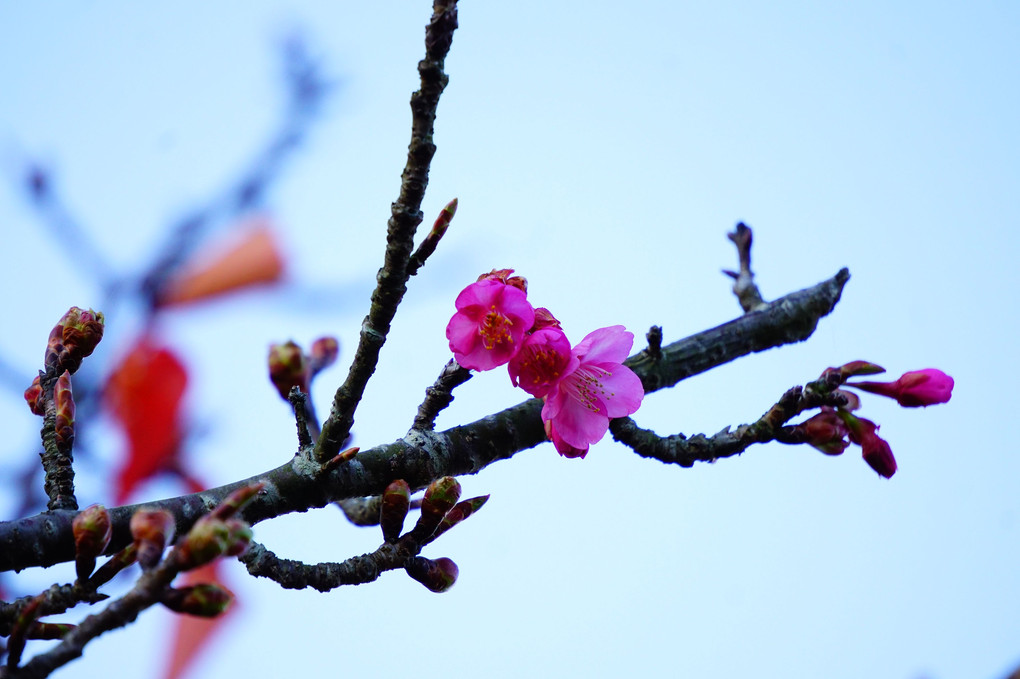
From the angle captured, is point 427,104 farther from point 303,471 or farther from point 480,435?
point 480,435

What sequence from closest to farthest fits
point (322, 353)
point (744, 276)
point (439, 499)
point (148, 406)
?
point (439, 499)
point (322, 353)
point (744, 276)
point (148, 406)

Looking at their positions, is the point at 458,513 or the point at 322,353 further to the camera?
the point at 322,353

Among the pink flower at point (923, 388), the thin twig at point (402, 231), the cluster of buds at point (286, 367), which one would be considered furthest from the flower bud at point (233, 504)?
the pink flower at point (923, 388)

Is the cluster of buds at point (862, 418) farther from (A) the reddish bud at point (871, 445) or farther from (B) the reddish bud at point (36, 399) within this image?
(B) the reddish bud at point (36, 399)

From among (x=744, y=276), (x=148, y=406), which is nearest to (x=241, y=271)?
(x=148, y=406)

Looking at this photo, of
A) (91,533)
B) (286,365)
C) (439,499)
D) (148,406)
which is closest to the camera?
(91,533)

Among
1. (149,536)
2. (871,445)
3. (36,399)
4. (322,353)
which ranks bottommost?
(871,445)

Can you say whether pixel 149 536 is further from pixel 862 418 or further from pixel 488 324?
pixel 862 418
